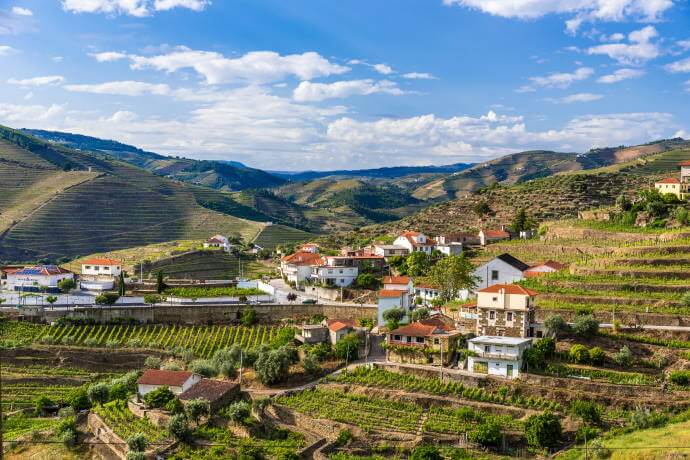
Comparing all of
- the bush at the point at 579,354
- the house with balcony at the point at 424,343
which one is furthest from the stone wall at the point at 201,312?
the bush at the point at 579,354

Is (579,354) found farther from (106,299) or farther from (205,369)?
(106,299)

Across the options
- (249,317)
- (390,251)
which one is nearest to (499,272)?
(390,251)

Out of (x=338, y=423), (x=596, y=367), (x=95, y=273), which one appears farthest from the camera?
(x=95, y=273)

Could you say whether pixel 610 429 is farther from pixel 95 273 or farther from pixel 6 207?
pixel 6 207

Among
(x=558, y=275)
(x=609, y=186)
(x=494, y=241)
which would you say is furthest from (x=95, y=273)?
(x=609, y=186)

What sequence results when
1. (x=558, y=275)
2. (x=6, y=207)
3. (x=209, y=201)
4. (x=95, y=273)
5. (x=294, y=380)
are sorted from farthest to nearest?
1. (x=209, y=201)
2. (x=6, y=207)
3. (x=95, y=273)
4. (x=558, y=275)
5. (x=294, y=380)

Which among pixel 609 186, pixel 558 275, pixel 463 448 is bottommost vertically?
pixel 463 448

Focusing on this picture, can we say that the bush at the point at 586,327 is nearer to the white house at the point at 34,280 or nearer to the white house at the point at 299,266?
the white house at the point at 299,266
